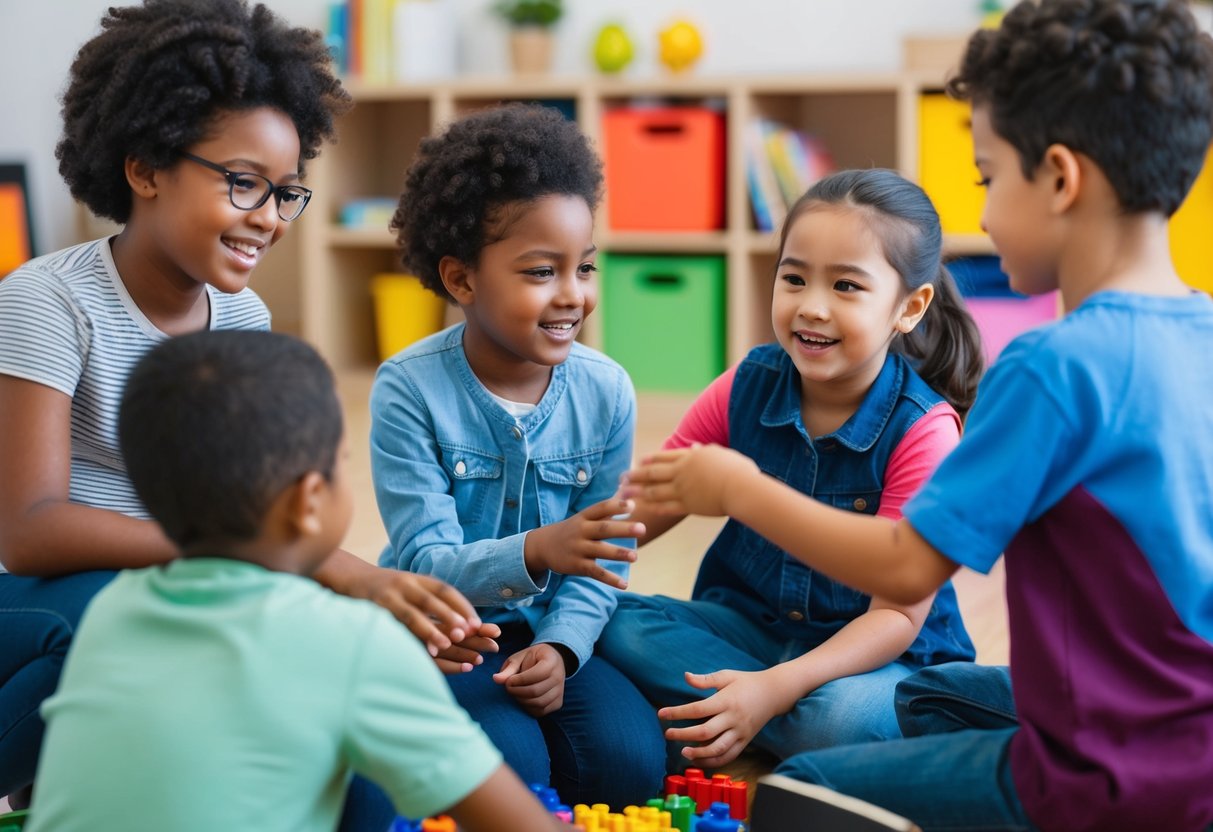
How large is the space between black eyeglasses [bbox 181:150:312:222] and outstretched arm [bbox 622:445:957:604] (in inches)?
22.7

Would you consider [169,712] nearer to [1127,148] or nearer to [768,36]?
[1127,148]

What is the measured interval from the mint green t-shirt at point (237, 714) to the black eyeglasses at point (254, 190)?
653mm

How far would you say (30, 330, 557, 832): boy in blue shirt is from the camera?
35.6 inches

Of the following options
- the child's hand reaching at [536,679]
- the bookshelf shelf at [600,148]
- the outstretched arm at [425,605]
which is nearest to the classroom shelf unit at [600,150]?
the bookshelf shelf at [600,148]

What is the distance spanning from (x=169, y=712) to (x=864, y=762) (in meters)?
0.62

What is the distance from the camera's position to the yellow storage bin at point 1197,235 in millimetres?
3447

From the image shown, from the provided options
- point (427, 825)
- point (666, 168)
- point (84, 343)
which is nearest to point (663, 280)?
point (666, 168)

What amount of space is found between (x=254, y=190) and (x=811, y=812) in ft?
2.88

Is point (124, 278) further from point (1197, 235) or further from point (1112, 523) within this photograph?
point (1197, 235)

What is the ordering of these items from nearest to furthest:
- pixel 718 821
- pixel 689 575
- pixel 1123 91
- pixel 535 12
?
pixel 1123 91
pixel 718 821
pixel 689 575
pixel 535 12

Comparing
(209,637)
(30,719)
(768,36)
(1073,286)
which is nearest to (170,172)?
(30,719)

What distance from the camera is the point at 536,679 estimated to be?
1508 millimetres

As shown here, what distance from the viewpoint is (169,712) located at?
90 centimetres

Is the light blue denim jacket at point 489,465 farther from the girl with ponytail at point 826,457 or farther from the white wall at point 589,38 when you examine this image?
the white wall at point 589,38
